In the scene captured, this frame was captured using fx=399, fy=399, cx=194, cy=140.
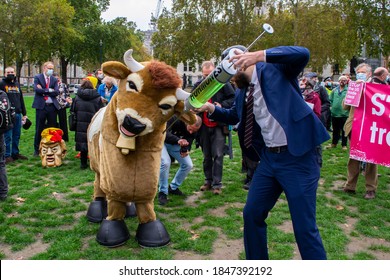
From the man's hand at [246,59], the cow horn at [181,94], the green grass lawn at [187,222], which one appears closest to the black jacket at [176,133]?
the green grass lawn at [187,222]

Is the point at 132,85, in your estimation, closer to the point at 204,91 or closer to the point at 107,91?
the point at 204,91

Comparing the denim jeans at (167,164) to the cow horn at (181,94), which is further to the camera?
the denim jeans at (167,164)

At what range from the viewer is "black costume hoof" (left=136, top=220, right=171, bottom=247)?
15.4ft

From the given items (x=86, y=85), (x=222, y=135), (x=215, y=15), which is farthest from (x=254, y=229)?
(x=215, y=15)

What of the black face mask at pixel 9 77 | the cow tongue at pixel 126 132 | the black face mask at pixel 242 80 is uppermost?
the black face mask at pixel 9 77

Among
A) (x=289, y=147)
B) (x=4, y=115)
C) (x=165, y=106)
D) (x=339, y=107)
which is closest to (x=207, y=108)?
(x=165, y=106)

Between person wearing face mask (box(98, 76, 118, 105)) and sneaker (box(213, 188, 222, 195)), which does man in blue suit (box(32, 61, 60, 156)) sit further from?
sneaker (box(213, 188, 222, 195))

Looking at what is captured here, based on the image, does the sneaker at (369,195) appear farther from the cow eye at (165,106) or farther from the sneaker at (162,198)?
the cow eye at (165,106)

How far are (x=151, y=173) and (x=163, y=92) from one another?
37.8 inches

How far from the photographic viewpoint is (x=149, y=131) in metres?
4.23

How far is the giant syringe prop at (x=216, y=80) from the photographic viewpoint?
121 inches

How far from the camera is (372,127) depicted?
22.2 feet

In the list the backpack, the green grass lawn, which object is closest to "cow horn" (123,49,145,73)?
the green grass lawn

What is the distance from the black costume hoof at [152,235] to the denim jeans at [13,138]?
5.64 metres
